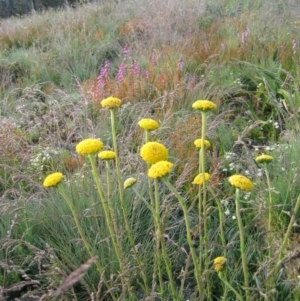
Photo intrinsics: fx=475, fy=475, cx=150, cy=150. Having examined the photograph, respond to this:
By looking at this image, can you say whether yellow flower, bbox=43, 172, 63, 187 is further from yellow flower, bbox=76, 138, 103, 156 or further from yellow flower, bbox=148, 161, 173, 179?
yellow flower, bbox=148, 161, 173, 179

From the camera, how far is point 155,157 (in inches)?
57.0

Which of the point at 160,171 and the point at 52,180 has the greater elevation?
the point at 160,171

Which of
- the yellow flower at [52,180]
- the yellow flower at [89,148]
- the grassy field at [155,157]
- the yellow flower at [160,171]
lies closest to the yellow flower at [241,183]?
the grassy field at [155,157]

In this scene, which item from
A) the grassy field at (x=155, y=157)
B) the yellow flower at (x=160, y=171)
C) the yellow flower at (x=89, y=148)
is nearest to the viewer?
the yellow flower at (x=160, y=171)

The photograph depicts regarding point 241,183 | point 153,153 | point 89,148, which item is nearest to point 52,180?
point 89,148

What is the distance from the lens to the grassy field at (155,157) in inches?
66.4

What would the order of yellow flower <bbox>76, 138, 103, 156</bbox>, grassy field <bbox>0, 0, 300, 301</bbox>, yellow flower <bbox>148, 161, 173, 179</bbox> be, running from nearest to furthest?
yellow flower <bbox>148, 161, 173, 179</bbox> < yellow flower <bbox>76, 138, 103, 156</bbox> < grassy field <bbox>0, 0, 300, 301</bbox>

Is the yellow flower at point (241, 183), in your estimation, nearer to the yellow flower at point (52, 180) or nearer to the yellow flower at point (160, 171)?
the yellow flower at point (160, 171)

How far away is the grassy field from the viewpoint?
1686 millimetres

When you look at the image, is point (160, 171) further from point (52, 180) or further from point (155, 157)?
point (52, 180)

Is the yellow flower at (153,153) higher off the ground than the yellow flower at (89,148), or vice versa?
the yellow flower at (153,153)

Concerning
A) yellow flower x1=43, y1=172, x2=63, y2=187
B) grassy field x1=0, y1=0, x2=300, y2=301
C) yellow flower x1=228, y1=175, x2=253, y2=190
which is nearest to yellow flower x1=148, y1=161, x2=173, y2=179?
grassy field x1=0, y1=0, x2=300, y2=301

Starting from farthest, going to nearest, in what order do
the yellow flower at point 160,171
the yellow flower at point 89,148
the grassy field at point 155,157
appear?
1. the grassy field at point 155,157
2. the yellow flower at point 89,148
3. the yellow flower at point 160,171

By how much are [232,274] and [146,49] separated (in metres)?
3.81
